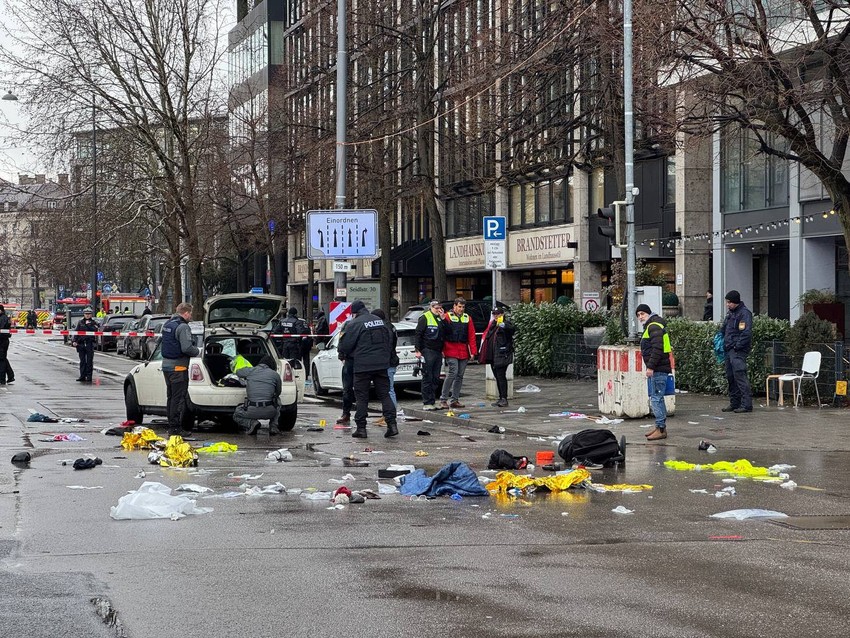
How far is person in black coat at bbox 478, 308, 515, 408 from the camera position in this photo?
21.1 m

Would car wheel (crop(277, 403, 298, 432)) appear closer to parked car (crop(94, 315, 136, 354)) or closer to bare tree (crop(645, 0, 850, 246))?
bare tree (crop(645, 0, 850, 246))

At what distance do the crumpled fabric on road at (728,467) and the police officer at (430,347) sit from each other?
7633 millimetres

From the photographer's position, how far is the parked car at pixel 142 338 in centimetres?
4119

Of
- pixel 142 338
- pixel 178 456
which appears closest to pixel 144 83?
pixel 142 338

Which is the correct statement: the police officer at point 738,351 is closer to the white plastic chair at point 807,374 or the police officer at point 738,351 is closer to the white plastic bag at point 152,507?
the white plastic chair at point 807,374

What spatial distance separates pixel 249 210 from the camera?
5884 cm

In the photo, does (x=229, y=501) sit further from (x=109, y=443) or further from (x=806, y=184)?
(x=806, y=184)

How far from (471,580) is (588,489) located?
421cm

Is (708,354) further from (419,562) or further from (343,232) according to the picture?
(419,562)

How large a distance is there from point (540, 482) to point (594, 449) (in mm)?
1944

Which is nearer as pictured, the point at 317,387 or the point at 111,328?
the point at 317,387

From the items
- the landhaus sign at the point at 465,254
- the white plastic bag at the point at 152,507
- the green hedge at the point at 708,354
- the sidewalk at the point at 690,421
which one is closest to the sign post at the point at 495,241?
the sidewalk at the point at 690,421

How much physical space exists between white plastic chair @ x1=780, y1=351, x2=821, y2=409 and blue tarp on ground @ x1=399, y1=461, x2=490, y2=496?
9.81 meters

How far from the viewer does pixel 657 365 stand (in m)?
15.9
